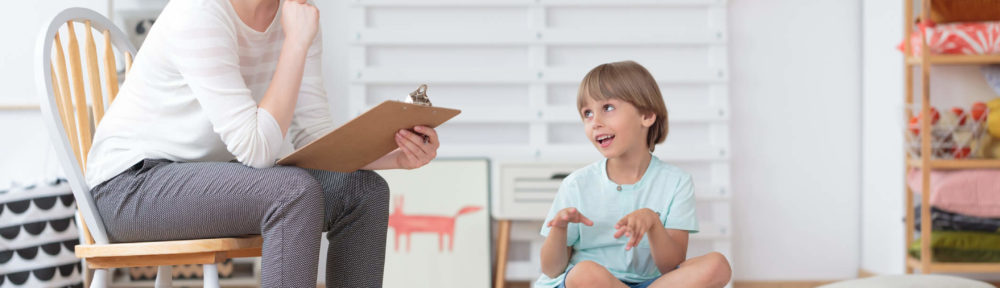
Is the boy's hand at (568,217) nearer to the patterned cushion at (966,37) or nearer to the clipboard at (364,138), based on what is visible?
the clipboard at (364,138)

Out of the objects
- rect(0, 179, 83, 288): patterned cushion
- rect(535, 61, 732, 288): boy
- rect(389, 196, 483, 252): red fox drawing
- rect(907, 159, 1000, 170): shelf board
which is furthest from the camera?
rect(389, 196, 483, 252): red fox drawing

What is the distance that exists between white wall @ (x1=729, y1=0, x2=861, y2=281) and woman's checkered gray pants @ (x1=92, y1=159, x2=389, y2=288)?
193 centimetres

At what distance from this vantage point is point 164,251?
1.24m

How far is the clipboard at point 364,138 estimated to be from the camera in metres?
1.18

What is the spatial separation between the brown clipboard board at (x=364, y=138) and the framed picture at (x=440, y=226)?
48.3 inches

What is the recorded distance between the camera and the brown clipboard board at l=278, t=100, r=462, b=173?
3.87ft

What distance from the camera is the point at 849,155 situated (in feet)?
9.26

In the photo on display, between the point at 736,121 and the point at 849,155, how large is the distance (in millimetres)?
396

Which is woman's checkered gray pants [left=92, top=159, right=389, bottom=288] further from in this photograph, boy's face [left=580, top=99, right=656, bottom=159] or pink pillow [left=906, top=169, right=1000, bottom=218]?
pink pillow [left=906, top=169, right=1000, bottom=218]

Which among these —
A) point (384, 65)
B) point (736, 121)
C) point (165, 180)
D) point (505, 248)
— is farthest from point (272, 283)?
point (736, 121)

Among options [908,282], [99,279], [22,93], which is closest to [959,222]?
[908,282]

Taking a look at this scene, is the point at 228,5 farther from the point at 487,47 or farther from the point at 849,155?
the point at 849,155

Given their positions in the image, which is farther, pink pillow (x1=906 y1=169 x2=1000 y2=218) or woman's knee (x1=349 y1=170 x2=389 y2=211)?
pink pillow (x1=906 y1=169 x2=1000 y2=218)

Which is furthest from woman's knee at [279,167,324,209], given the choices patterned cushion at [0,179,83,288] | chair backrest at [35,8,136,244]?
patterned cushion at [0,179,83,288]
